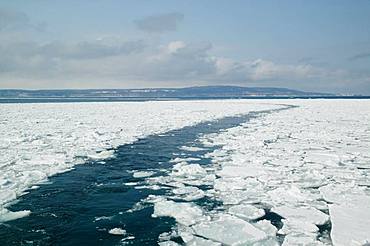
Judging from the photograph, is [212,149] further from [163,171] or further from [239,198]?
[239,198]

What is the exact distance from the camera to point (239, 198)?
6332mm

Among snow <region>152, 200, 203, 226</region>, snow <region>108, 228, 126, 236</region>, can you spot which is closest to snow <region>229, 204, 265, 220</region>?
snow <region>152, 200, 203, 226</region>

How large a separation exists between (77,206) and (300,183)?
14.2 feet

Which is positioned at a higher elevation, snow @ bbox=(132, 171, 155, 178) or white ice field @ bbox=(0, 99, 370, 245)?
white ice field @ bbox=(0, 99, 370, 245)

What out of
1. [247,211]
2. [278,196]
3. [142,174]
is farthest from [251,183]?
[142,174]

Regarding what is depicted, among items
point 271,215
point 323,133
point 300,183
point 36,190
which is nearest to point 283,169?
point 300,183

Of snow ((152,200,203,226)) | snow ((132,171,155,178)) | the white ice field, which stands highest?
the white ice field

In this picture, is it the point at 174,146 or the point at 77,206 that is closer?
the point at 77,206

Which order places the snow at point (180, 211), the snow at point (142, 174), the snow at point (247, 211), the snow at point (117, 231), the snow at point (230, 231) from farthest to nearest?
the snow at point (142, 174) → the snow at point (247, 211) → the snow at point (180, 211) → the snow at point (117, 231) → the snow at point (230, 231)

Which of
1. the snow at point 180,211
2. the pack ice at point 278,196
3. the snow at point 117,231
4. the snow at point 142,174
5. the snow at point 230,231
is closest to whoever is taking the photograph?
the snow at point 230,231

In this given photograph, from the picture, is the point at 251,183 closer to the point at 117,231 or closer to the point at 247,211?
the point at 247,211

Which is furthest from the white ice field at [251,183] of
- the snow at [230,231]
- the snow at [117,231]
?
the snow at [117,231]

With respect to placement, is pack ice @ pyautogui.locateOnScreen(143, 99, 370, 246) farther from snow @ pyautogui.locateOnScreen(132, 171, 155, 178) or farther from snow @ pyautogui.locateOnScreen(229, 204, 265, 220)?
snow @ pyautogui.locateOnScreen(132, 171, 155, 178)

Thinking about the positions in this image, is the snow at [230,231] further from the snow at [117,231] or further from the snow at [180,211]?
the snow at [117,231]
